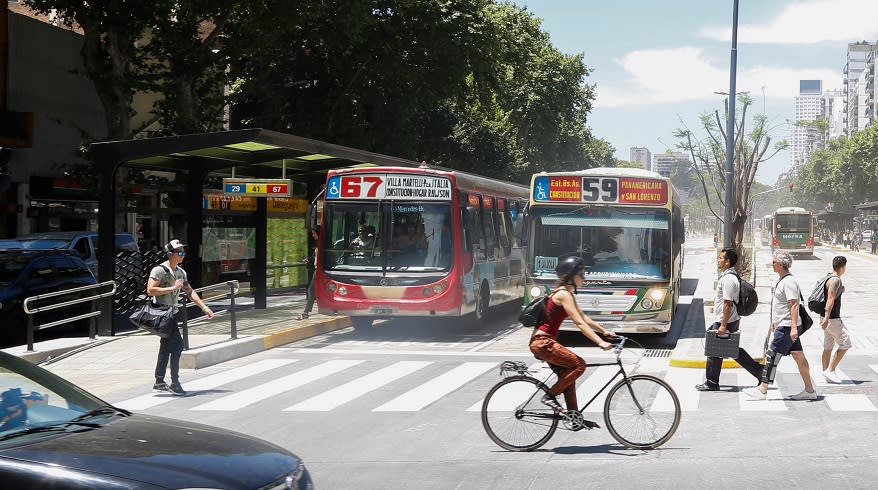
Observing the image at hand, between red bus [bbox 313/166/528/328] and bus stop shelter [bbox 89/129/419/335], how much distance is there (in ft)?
3.99

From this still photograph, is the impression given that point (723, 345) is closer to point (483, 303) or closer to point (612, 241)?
point (612, 241)

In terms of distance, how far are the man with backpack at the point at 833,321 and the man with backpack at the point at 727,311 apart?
111cm

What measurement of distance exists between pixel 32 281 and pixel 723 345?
1251 cm

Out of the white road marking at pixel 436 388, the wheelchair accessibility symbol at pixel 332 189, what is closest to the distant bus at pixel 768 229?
the wheelchair accessibility symbol at pixel 332 189

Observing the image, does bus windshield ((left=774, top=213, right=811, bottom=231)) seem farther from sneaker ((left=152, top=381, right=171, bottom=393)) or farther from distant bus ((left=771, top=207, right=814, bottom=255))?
sneaker ((left=152, top=381, right=171, bottom=393))

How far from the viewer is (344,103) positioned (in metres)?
36.3

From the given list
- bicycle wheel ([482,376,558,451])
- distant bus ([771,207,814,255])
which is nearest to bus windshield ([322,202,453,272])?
bicycle wheel ([482,376,558,451])

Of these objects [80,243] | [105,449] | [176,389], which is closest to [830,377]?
[176,389]

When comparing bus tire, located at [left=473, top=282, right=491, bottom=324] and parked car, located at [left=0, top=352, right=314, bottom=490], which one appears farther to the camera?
bus tire, located at [left=473, top=282, right=491, bottom=324]

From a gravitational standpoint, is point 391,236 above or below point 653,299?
above

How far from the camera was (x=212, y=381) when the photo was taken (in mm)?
14055

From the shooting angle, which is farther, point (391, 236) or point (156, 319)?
point (391, 236)

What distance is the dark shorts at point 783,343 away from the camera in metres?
11.9

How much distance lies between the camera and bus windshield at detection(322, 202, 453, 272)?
19531 mm
